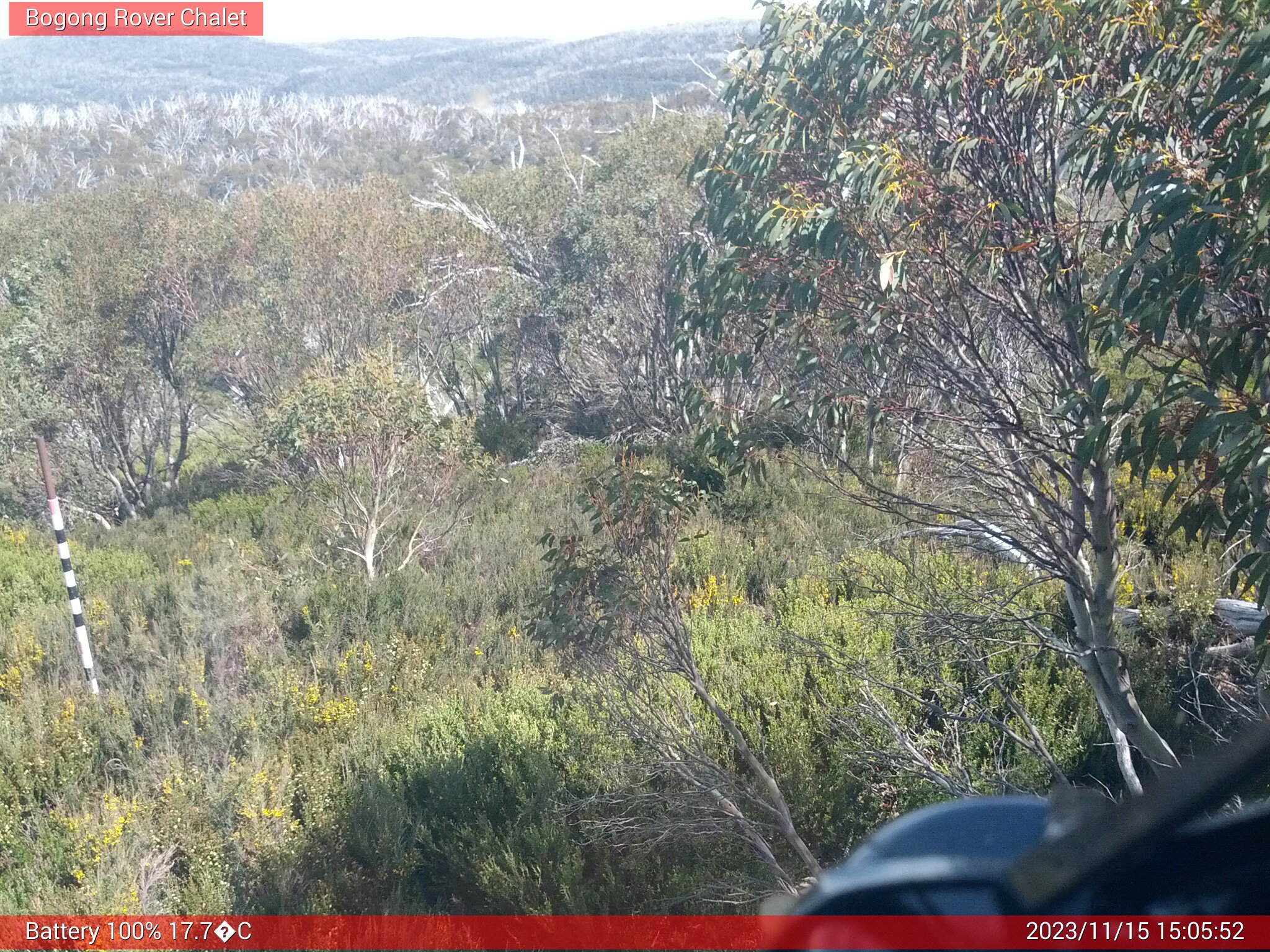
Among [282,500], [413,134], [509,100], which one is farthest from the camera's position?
[509,100]

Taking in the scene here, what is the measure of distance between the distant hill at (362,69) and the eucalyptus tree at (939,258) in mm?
55116

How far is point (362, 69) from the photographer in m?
81.9

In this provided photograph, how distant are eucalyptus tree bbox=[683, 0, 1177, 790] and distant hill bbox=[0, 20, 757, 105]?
5512 cm

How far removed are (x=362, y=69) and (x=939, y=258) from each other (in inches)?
3448

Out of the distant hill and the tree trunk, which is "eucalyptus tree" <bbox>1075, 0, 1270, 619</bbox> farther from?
the distant hill

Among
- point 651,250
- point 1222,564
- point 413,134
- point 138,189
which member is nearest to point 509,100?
point 413,134

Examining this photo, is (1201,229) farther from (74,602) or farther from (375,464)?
(375,464)

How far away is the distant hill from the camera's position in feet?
214

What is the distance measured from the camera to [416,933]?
4.60 meters

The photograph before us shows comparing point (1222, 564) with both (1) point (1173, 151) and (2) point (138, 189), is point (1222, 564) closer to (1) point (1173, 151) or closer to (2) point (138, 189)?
(1) point (1173, 151)

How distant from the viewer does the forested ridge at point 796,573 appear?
3600mm

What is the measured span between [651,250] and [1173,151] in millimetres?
13165

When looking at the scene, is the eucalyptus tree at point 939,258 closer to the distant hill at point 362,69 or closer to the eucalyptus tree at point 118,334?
the eucalyptus tree at point 118,334

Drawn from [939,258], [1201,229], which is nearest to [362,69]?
[939,258]
